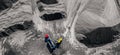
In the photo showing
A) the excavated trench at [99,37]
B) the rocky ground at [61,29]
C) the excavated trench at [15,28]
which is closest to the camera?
the rocky ground at [61,29]

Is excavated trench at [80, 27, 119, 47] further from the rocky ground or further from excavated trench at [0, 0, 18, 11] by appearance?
excavated trench at [0, 0, 18, 11]

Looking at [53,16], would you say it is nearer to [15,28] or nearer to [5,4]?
[15,28]

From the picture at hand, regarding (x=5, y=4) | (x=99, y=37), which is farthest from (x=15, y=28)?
(x=99, y=37)

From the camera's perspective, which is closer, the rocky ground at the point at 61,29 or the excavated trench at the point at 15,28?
the rocky ground at the point at 61,29

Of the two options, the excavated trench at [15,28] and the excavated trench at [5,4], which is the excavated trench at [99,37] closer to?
the excavated trench at [15,28]

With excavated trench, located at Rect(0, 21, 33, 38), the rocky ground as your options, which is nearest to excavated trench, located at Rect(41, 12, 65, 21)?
the rocky ground

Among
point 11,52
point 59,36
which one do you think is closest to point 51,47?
point 59,36

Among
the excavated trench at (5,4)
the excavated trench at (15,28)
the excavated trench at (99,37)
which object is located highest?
the excavated trench at (5,4)

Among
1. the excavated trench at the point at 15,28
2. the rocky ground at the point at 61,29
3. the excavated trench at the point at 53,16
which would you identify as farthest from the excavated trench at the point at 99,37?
the excavated trench at the point at 15,28
